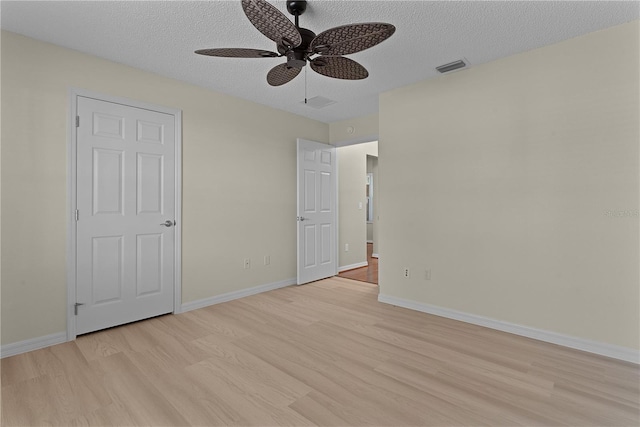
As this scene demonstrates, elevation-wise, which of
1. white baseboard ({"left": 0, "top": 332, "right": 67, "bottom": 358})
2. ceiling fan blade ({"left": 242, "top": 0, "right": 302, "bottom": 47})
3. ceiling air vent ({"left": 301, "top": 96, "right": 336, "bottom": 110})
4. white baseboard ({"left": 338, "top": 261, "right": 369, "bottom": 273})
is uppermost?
ceiling air vent ({"left": 301, "top": 96, "right": 336, "bottom": 110})

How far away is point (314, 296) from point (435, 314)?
1.48 metres

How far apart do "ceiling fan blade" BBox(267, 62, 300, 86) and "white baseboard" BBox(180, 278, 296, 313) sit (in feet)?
8.41

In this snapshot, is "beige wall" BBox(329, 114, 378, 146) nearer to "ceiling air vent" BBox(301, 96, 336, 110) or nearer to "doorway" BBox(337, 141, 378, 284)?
"doorway" BBox(337, 141, 378, 284)

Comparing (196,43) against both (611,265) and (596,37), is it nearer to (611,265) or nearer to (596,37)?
(596,37)

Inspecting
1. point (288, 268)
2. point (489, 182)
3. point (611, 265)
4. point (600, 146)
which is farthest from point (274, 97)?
point (611, 265)

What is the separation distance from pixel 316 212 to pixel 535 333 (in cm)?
308

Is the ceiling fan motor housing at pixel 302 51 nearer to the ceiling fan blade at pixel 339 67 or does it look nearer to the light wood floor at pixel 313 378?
the ceiling fan blade at pixel 339 67

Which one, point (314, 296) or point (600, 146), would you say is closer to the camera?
point (600, 146)

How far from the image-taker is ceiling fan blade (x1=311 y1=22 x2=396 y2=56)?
171 cm

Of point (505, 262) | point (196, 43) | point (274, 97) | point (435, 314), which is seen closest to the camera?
point (196, 43)

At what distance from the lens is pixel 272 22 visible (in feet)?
5.62

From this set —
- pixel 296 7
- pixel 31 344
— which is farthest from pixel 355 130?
pixel 31 344

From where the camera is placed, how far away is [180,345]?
271 cm

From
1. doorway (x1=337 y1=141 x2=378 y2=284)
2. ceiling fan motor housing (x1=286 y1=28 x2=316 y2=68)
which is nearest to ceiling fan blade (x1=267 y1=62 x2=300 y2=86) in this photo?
ceiling fan motor housing (x1=286 y1=28 x2=316 y2=68)
